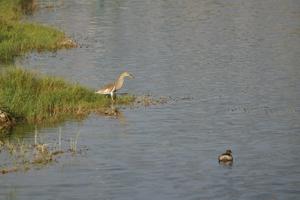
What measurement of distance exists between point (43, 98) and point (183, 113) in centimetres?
511

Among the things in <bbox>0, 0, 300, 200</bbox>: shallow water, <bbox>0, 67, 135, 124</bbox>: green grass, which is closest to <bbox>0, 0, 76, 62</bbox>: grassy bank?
<bbox>0, 0, 300, 200</bbox>: shallow water

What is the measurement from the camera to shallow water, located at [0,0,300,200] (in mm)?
22812

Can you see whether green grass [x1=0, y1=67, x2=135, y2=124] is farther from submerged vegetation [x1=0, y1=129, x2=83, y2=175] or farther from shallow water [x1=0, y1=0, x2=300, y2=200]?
submerged vegetation [x1=0, y1=129, x2=83, y2=175]

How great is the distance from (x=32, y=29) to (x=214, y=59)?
37.5 feet

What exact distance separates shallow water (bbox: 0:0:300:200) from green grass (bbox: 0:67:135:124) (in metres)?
0.92

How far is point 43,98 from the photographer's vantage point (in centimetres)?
3088

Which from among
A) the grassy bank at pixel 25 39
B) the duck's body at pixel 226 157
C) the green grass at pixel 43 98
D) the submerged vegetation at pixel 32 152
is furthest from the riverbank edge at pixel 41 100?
the grassy bank at pixel 25 39

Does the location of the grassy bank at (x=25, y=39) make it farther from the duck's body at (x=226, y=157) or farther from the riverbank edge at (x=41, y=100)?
the duck's body at (x=226, y=157)

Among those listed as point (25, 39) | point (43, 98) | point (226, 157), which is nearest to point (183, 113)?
point (43, 98)

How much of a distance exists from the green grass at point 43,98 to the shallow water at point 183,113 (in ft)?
3.01

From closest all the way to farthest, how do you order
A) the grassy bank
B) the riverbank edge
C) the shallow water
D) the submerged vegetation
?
the shallow water → the submerged vegetation → the riverbank edge → the grassy bank

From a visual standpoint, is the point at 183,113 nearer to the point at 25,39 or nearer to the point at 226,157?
the point at 226,157

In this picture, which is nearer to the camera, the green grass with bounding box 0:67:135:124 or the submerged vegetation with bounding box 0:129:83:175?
the submerged vegetation with bounding box 0:129:83:175

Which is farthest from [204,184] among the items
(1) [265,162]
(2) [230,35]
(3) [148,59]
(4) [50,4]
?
(4) [50,4]
